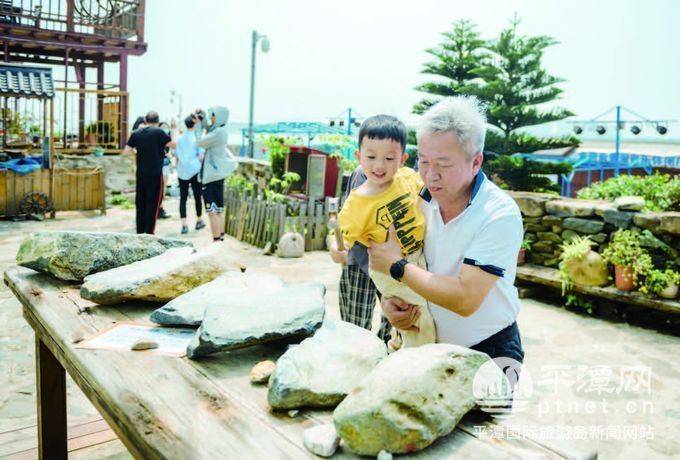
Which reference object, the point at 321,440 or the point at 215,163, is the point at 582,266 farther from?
the point at 321,440

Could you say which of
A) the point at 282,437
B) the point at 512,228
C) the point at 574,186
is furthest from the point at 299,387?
the point at 574,186

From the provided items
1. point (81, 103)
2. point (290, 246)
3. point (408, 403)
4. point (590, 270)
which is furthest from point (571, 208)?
point (81, 103)

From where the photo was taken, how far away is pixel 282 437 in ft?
4.39

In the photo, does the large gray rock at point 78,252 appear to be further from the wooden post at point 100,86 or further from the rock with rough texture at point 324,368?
the wooden post at point 100,86

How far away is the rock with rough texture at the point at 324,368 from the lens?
1.46 meters

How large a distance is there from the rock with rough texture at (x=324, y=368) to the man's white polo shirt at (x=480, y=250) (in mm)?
319

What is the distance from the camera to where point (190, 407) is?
1481 millimetres

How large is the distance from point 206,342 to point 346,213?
0.72m

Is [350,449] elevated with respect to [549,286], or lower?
elevated

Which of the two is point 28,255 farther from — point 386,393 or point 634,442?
point 634,442

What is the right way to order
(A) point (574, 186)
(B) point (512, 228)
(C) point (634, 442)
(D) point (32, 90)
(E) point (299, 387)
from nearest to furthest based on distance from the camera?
(E) point (299, 387) < (B) point (512, 228) < (C) point (634, 442) < (D) point (32, 90) < (A) point (574, 186)

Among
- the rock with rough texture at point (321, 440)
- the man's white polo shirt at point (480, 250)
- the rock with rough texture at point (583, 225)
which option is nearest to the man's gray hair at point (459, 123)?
the man's white polo shirt at point (480, 250)

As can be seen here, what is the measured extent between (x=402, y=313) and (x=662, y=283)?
446 cm

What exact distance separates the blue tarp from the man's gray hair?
35.3 feet
